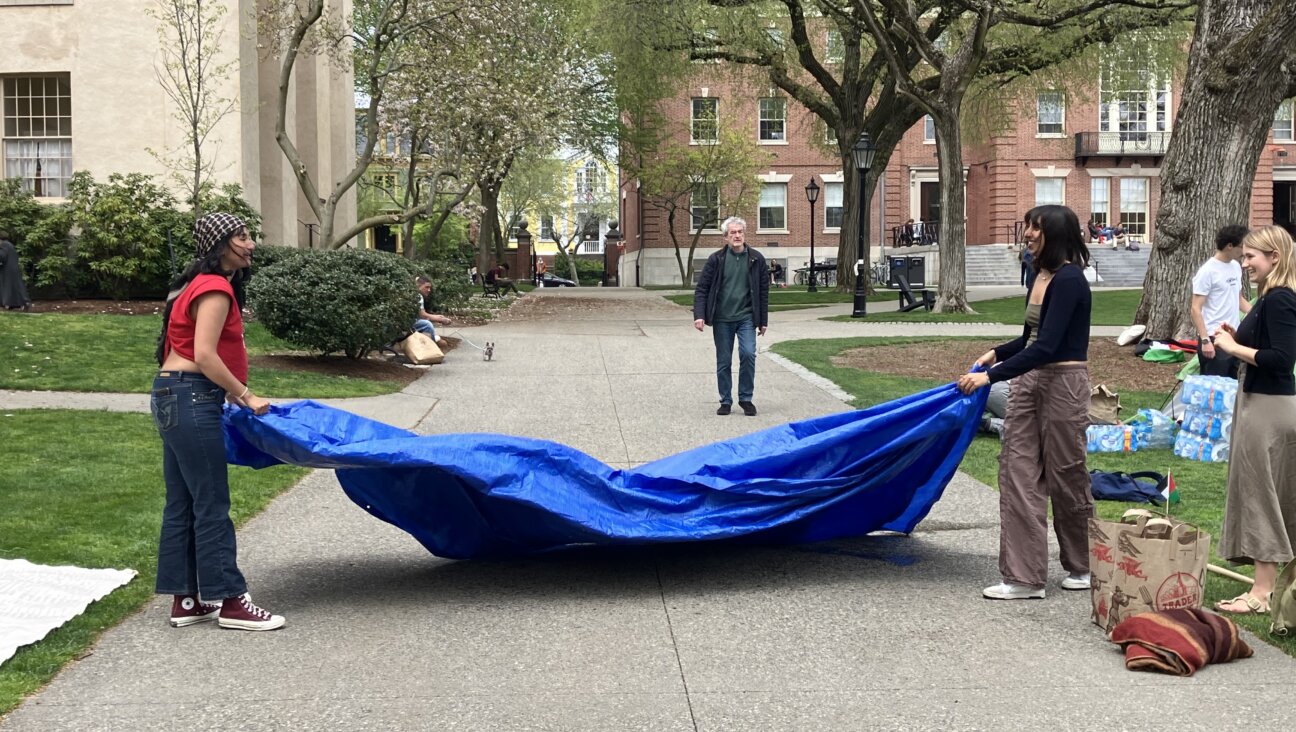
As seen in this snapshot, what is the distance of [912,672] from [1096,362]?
12.6 metres

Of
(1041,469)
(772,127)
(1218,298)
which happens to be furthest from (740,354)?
(772,127)

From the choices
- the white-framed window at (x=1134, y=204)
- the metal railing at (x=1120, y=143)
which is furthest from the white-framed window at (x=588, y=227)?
the white-framed window at (x=1134, y=204)

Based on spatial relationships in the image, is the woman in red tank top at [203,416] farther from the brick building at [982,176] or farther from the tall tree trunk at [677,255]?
the brick building at [982,176]

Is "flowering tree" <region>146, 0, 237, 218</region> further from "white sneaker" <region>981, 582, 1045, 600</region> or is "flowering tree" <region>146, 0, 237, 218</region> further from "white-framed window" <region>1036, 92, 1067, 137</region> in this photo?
"white-framed window" <region>1036, 92, 1067, 137</region>

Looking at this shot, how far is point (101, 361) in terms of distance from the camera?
15750mm

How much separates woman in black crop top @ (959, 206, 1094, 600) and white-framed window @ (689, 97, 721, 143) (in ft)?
152

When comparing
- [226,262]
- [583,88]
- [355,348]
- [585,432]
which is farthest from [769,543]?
[583,88]

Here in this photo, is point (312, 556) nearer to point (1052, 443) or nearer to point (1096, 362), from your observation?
point (1052, 443)

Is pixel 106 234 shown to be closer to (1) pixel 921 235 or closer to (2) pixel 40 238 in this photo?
(2) pixel 40 238

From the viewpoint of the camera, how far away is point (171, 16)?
2192cm

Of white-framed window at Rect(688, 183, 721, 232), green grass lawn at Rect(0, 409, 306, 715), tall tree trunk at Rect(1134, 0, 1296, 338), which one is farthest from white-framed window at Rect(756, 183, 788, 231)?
green grass lawn at Rect(0, 409, 306, 715)

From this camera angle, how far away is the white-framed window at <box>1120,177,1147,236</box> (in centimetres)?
5341

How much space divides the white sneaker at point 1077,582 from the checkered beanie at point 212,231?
170 inches

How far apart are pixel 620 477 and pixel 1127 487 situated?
12.4ft
